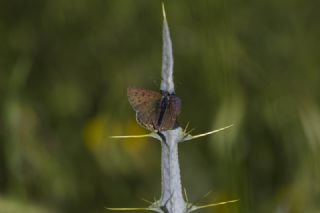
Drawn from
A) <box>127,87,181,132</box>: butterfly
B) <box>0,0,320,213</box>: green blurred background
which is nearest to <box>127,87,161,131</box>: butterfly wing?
<box>127,87,181,132</box>: butterfly

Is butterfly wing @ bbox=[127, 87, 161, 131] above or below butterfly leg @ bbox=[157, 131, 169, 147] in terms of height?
above

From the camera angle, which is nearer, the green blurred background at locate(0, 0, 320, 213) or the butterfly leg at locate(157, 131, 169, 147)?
the butterfly leg at locate(157, 131, 169, 147)

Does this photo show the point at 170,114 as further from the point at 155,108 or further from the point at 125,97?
the point at 125,97

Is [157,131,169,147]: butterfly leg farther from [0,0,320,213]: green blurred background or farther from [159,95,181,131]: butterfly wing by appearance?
[0,0,320,213]: green blurred background

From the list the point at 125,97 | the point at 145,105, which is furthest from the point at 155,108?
the point at 125,97

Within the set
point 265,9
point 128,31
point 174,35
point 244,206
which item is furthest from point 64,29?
point 244,206

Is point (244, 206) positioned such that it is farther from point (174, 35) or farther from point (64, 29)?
point (64, 29)
